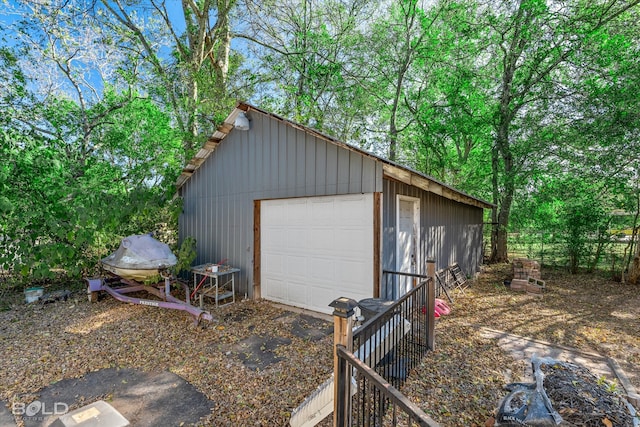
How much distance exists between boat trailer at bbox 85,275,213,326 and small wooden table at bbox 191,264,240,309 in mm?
372

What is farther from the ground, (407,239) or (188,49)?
(188,49)

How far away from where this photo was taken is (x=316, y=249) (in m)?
5.37

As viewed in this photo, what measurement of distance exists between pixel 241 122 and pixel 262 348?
4.31 meters

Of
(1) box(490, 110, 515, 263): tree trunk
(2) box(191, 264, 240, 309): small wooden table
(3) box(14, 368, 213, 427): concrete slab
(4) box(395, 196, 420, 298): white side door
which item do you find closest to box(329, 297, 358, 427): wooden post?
(3) box(14, 368, 213, 427): concrete slab

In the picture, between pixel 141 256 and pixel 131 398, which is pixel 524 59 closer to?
pixel 141 256

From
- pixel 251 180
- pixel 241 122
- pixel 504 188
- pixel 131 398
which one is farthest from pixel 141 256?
pixel 504 188

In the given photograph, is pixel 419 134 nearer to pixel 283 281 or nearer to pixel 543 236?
pixel 543 236

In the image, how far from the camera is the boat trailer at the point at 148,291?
4.62 metres

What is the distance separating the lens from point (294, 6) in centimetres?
1177

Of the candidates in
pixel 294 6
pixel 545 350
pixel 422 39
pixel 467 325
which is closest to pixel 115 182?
pixel 294 6

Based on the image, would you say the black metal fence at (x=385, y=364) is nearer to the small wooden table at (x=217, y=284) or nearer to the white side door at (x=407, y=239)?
the white side door at (x=407, y=239)

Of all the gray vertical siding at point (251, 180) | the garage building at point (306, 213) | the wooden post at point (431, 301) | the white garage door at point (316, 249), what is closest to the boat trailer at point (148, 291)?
the gray vertical siding at point (251, 180)

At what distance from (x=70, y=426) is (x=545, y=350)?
17.6ft

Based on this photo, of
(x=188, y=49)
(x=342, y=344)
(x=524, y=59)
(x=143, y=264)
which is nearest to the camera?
(x=342, y=344)
